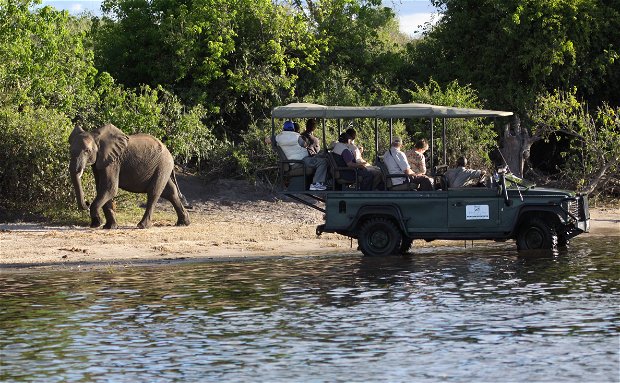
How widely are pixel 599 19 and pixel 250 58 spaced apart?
9342 mm

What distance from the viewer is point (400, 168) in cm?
1977

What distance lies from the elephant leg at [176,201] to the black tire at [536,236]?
7.54 meters

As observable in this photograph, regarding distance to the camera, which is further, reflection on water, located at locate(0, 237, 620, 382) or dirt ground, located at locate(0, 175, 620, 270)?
dirt ground, located at locate(0, 175, 620, 270)

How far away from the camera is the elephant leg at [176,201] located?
24.8 m

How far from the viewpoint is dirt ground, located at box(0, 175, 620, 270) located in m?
20.4

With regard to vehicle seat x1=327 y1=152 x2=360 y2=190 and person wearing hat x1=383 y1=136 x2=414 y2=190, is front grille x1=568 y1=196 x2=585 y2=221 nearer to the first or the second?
person wearing hat x1=383 y1=136 x2=414 y2=190

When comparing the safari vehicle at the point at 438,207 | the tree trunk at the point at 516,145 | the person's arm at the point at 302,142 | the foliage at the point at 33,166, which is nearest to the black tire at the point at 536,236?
the safari vehicle at the point at 438,207

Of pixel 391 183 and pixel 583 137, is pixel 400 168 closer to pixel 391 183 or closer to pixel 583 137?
pixel 391 183

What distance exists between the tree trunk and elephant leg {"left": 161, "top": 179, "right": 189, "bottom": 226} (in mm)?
10022

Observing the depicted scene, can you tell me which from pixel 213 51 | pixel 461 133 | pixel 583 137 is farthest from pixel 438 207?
pixel 213 51

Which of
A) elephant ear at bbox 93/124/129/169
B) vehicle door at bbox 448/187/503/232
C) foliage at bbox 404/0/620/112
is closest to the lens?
vehicle door at bbox 448/187/503/232

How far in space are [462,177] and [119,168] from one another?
7.82 metres

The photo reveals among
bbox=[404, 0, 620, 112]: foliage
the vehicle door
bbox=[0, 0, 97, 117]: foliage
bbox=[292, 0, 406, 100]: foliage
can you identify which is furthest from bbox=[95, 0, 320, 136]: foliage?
the vehicle door

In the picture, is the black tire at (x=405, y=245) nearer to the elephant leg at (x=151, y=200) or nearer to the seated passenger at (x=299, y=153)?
the seated passenger at (x=299, y=153)
